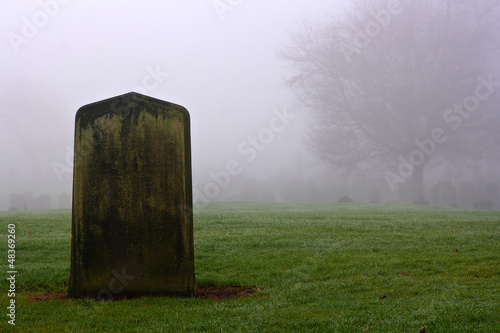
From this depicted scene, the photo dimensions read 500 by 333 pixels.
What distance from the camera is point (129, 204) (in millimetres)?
5375

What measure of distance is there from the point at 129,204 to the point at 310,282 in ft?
8.76

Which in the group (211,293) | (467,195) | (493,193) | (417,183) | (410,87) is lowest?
(211,293)

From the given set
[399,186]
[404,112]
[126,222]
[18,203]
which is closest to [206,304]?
[126,222]

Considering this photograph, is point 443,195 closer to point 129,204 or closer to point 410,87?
point 410,87

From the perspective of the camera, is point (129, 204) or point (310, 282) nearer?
point (129, 204)

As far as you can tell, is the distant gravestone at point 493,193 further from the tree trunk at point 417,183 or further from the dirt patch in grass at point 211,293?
the dirt patch in grass at point 211,293

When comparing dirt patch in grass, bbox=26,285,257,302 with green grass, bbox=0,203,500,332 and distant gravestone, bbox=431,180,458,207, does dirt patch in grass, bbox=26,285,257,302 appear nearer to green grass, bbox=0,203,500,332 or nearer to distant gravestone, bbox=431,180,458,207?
green grass, bbox=0,203,500,332

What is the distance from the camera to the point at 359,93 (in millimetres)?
34656

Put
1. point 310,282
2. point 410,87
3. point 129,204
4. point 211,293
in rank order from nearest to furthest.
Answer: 1. point 129,204
2. point 211,293
3. point 310,282
4. point 410,87

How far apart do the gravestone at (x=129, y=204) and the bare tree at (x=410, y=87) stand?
29.4 metres

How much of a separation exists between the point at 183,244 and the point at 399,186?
35.5 meters

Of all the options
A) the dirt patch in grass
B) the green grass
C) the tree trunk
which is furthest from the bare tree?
the dirt patch in grass

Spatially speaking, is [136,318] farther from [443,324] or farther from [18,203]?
[18,203]

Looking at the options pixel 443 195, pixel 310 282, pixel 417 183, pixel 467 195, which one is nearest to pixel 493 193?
pixel 467 195
